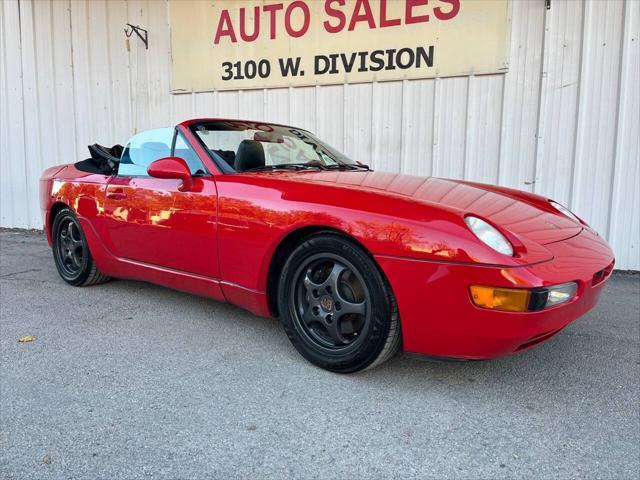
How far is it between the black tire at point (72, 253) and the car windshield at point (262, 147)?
150 cm

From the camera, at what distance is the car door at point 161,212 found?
113 inches

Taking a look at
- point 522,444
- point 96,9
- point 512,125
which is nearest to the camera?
point 522,444

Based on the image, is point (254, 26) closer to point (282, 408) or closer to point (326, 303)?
point (326, 303)

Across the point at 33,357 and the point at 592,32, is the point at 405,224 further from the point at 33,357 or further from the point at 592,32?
the point at 592,32

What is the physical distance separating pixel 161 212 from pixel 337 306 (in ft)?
4.65

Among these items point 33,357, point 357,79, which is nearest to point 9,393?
point 33,357

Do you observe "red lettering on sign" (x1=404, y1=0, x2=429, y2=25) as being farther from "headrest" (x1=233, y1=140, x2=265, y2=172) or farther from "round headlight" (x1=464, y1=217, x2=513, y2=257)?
"round headlight" (x1=464, y1=217, x2=513, y2=257)

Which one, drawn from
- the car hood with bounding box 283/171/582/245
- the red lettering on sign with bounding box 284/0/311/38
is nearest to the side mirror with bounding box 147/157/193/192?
the car hood with bounding box 283/171/582/245

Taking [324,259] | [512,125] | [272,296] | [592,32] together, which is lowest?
[272,296]

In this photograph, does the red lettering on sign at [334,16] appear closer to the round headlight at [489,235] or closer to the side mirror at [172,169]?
the side mirror at [172,169]

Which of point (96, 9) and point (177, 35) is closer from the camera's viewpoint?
point (177, 35)

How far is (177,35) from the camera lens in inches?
269

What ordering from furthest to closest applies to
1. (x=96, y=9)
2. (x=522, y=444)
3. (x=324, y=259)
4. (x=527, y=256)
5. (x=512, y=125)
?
(x=96, y=9)
(x=512, y=125)
(x=324, y=259)
(x=527, y=256)
(x=522, y=444)

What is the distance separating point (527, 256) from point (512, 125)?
3.67m
